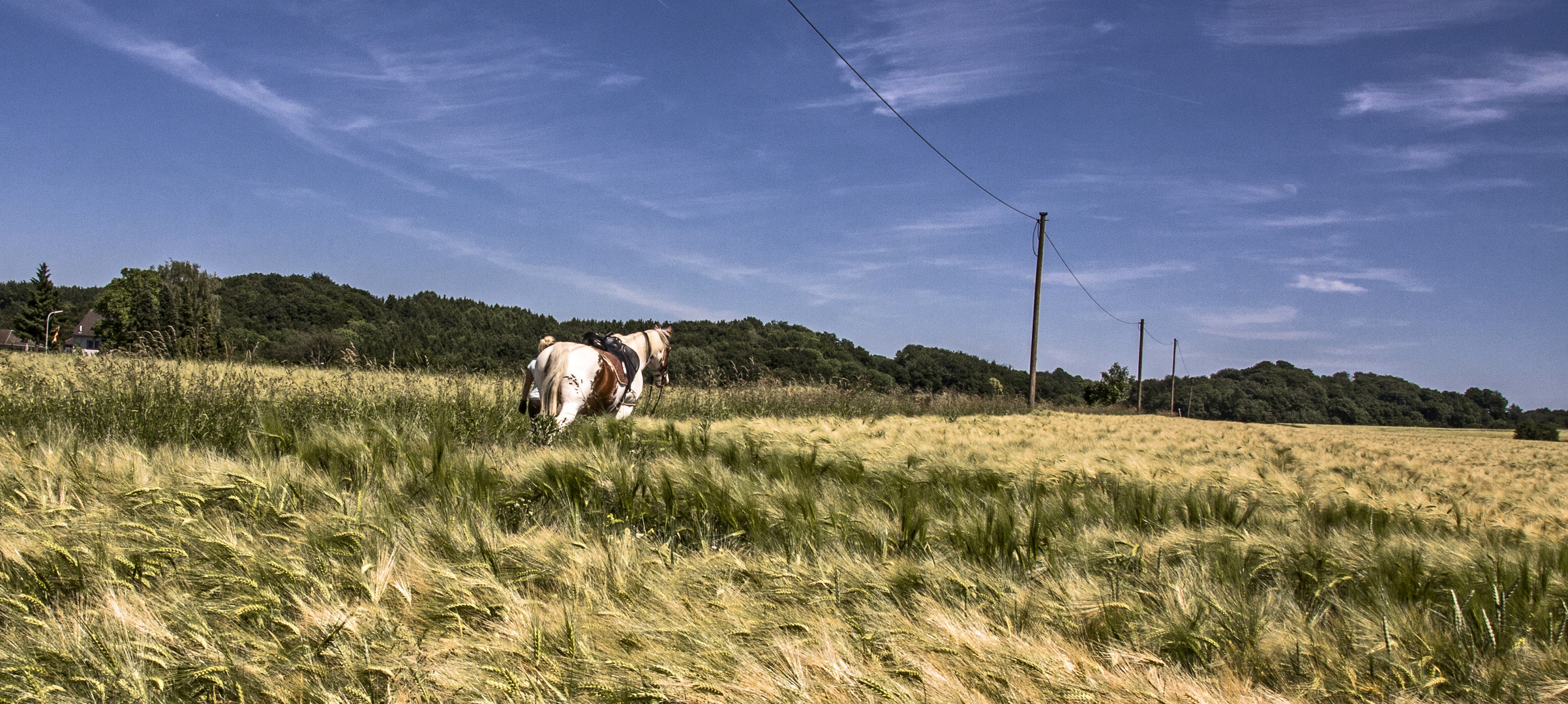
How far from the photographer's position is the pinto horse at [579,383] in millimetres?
5969

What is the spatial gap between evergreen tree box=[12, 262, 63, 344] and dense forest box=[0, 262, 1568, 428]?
1162 millimetres

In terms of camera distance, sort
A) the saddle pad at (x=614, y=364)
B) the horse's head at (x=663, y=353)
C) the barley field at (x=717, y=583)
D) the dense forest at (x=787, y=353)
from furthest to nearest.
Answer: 1. the dense forest at (x=787, y=353)
2. the horse's head at (x=663, y=353)
3. the saddle pad at (x=614, y=364)
4. the barley field at (x=717, y=583)

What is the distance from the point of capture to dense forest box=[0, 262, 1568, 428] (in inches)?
1571

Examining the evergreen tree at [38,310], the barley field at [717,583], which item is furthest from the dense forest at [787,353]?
the barley field at [717,583]

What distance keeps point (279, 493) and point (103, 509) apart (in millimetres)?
549

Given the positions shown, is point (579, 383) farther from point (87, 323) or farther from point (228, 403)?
point (87, 323)

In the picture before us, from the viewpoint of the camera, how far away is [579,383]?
6016 mm

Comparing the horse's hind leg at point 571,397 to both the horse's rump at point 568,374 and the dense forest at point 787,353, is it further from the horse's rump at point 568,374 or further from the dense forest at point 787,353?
the dense forest at point 787,353

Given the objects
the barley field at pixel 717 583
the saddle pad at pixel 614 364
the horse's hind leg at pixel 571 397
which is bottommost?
Result: the barley field at pixel 717 583

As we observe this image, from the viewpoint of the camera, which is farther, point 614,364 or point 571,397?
point 614,364

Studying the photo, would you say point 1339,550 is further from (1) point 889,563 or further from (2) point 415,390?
(2) point 415,390

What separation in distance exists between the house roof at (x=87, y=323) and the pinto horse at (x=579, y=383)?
354 feet

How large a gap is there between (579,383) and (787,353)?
4053 cm

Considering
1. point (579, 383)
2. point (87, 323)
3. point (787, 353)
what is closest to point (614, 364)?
point (579, 383)
